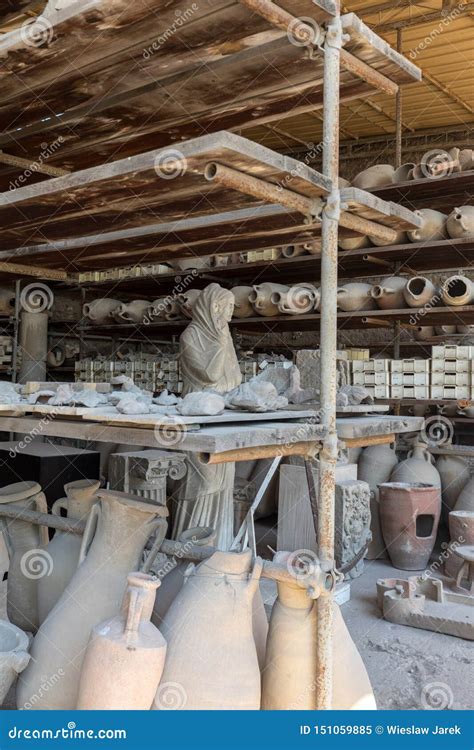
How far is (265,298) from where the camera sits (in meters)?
5.29

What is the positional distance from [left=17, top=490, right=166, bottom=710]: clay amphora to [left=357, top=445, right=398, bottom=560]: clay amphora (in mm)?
2830

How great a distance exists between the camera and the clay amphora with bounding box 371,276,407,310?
489cm

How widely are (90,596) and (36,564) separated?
539mm

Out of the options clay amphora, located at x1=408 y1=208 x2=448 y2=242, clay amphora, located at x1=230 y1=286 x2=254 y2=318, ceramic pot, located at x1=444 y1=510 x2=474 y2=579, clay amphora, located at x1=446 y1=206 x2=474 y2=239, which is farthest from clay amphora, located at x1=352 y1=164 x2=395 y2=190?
ceramic pot, located at x1=444 y1=510 x2=474 y2=579

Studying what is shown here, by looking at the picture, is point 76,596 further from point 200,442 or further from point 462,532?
point 462,532

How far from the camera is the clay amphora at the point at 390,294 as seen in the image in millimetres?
4891

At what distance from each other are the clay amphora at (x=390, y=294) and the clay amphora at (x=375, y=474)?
44.3 inches

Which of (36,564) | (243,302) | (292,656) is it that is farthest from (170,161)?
(243,302)

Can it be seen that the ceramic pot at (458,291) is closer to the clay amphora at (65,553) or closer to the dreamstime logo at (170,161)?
the clay amphora at (65,553)

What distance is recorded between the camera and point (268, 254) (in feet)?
18.0

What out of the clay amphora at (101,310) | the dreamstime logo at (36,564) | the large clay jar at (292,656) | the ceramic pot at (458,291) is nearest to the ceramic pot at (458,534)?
the ceramic pot at (458,291)

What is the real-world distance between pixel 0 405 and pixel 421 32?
6.54 metres

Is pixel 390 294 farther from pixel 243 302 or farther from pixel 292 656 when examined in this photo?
pixel 292 656

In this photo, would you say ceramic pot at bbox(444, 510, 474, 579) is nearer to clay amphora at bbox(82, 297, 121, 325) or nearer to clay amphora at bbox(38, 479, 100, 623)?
clay amphora at bbox(38, 479, 100, 623)
